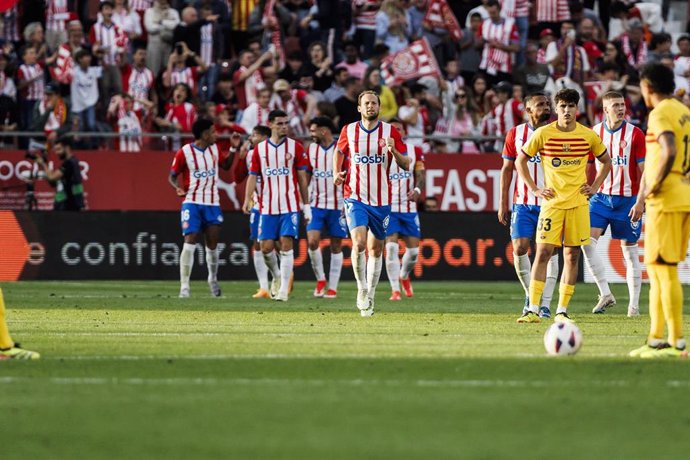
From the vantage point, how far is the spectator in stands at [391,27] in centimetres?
2697

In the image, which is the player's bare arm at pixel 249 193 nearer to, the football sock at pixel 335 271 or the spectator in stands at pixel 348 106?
the football sock at pixel 335 271

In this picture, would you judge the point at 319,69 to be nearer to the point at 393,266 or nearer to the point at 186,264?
the point at 393,266

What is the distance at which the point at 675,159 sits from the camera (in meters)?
10.2

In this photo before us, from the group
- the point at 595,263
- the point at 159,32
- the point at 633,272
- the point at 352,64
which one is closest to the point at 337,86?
the point at 352,64

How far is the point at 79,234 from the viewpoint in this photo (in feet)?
76.7

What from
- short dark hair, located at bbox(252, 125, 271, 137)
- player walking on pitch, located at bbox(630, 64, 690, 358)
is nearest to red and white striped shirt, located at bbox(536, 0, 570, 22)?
short dark hair, located at bbox(252, 125, 271, 137)

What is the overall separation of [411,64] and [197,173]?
7814 millimetres

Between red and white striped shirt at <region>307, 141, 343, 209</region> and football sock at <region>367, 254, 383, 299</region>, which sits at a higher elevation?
red and white striped shirt at <region>307, 141, 343, 209</region>

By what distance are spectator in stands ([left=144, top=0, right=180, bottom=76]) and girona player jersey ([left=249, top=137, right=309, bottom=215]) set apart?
23.0ft

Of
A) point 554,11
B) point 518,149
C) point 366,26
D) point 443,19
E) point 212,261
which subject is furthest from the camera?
point 554,11

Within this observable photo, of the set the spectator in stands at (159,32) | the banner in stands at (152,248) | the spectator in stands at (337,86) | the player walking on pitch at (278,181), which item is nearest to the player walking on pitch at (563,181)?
the player walking on pitch at (278,181)

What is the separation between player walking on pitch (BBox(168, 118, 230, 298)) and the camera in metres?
19.4

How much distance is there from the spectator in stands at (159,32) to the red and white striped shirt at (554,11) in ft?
24.8

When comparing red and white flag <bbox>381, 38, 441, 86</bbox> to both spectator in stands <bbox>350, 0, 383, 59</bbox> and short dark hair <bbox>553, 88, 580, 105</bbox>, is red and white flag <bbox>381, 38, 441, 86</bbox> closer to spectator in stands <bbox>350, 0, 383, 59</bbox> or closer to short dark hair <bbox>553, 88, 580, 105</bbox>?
spectator in stands <bbox>350, 0, 383, 59</bbox>
